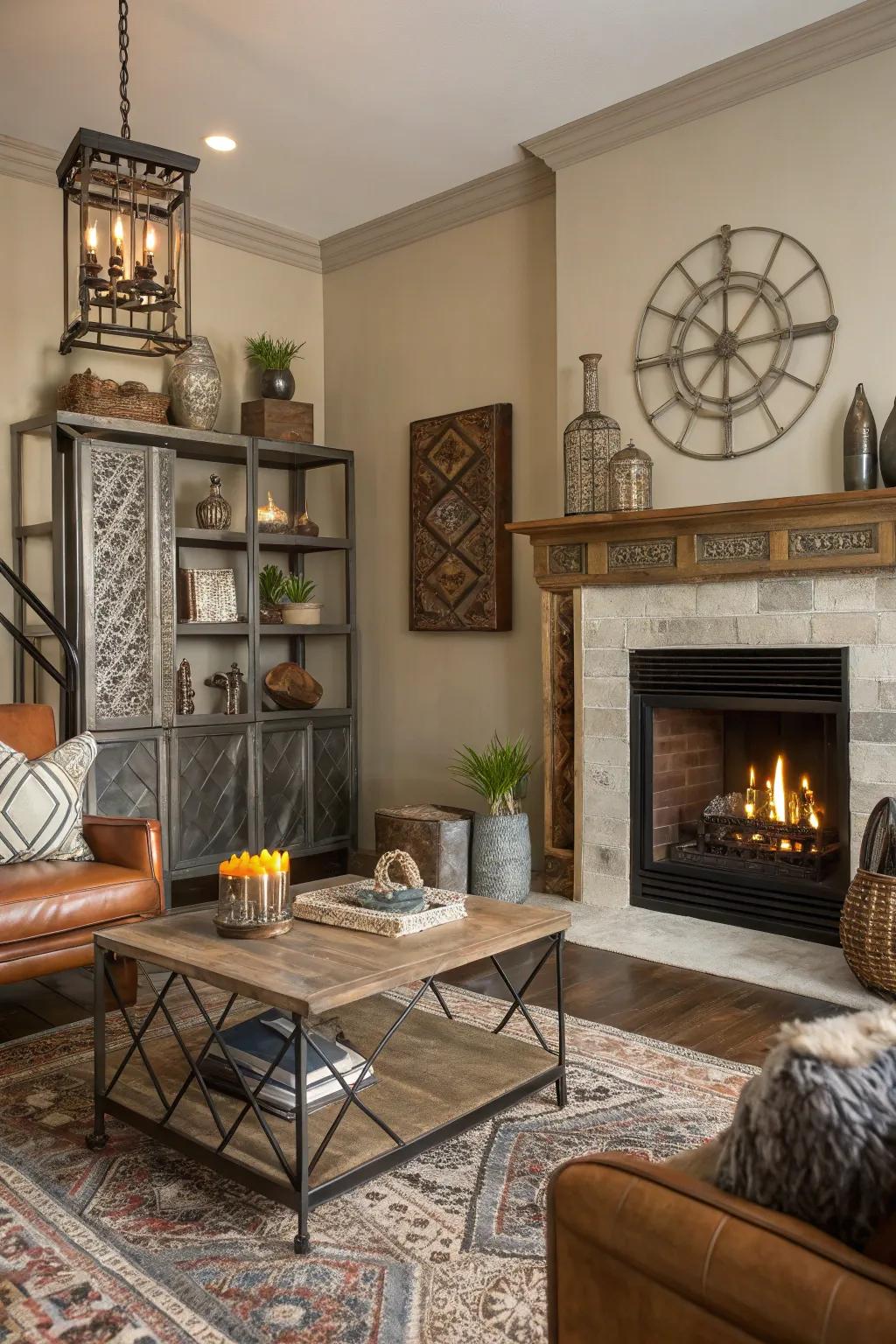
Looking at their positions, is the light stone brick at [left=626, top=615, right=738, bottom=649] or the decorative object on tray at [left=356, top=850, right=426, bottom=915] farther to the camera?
the light stone brick at [left=626, top=615, right=738, bottom=649]

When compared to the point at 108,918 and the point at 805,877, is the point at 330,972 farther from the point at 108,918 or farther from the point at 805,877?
the point at 805,877

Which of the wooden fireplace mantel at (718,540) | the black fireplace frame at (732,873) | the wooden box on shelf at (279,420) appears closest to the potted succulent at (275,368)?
the wooden box on shelf at (279,420)

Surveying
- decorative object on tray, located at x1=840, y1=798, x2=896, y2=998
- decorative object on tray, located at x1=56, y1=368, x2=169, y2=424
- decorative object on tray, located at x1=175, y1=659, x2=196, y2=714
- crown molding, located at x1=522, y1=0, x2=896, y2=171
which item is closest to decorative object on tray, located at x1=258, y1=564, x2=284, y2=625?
decorative object on tray, located at x1=175, y1=659, x2=196, y2=714

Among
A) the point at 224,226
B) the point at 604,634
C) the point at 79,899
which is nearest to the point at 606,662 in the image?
the point at 604,634

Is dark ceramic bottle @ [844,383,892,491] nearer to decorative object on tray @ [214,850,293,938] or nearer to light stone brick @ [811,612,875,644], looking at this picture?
light stone brick @ [811,612,875,644]

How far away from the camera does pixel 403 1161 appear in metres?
2.06

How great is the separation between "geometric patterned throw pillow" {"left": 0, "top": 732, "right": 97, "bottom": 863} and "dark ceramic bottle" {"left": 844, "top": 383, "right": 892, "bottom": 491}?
2639 mm

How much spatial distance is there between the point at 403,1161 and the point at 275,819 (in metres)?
3.10

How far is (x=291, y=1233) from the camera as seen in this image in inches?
78.7

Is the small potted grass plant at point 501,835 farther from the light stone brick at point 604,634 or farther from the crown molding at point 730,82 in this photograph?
the crown molding at point 730,82

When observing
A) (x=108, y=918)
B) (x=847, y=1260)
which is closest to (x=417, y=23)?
(x=108, y=918)

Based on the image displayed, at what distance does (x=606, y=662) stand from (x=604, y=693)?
0.12m

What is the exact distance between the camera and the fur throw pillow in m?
0.99

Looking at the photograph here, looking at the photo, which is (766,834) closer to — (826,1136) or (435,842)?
(435,842)
